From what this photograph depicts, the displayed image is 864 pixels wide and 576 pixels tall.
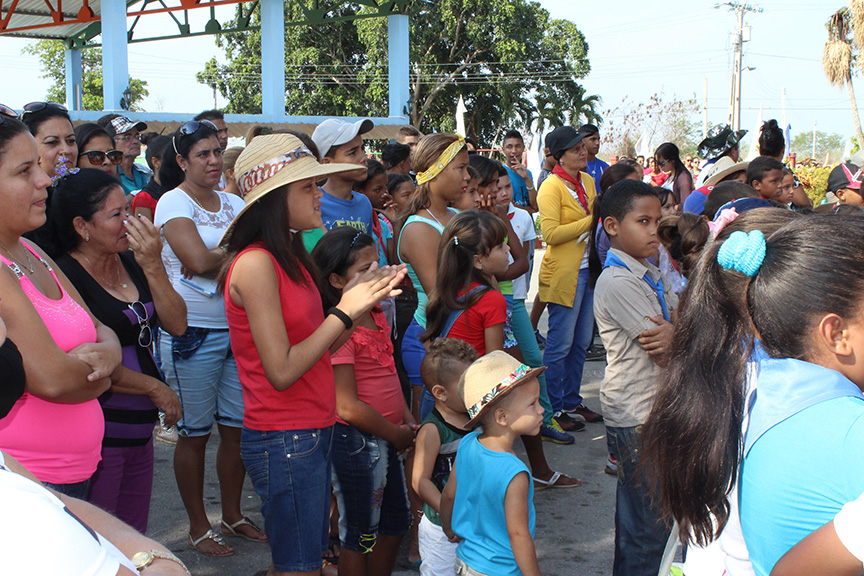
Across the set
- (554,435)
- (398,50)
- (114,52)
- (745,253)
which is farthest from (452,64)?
(745,253)

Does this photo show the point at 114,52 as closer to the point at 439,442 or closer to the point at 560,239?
the point at 560,239

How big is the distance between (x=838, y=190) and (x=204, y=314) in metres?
4.82

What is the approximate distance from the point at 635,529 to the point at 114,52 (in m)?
15.5

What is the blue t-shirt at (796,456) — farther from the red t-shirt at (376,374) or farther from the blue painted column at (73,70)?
the blue painted column at (73,70)

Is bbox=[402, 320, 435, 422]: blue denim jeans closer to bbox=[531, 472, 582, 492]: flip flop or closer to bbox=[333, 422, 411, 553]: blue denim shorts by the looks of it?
bbox=[333, 422, 411, 553]: blue denim shorts

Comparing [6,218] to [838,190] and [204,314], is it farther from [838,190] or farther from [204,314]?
[838,190]

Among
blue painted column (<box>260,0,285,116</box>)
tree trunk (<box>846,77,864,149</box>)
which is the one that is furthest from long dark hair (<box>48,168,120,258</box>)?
tree trunk (<box>846,77,864,149</box>)

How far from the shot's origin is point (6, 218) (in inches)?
86.4

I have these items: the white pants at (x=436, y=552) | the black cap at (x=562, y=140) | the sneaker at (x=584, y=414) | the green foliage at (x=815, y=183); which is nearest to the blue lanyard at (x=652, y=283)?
the white pants at (x=436, y=552)

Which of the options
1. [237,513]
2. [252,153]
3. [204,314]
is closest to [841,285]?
[252,153]

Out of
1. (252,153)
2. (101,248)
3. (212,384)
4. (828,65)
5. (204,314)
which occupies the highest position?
(828,65)

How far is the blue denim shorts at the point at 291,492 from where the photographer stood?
251cm

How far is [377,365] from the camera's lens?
3.24 metres

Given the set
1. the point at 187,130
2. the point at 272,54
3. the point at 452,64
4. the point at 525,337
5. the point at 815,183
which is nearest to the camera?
the point at 187,130
